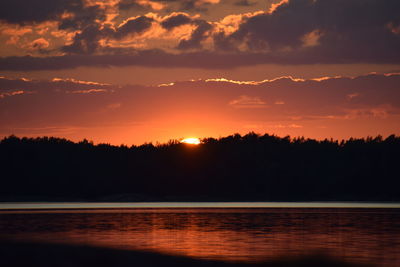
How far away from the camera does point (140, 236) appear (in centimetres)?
4097

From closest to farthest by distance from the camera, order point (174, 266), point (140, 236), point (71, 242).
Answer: point (174, 266)
point (71, 242)
point (140, 236)

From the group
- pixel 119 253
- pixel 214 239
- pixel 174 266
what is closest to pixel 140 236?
pixel 214 239

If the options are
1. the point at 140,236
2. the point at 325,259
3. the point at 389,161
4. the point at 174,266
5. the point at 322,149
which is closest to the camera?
the point at 174,266

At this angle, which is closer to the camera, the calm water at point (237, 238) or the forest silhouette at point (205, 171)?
the calm water at point (237, 238)

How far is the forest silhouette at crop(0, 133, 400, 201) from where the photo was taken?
145 metres

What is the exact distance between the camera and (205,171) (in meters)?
156

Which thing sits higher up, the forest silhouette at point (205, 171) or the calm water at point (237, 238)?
the forest silhouette at point (205, 171)

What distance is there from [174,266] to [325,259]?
6.16m

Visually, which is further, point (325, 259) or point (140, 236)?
point (140, 236)

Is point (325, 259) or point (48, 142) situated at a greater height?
point (48, 142)

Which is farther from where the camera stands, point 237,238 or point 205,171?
point 205,171

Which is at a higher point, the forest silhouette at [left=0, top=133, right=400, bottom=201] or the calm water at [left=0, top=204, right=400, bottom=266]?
the forest silhouette at [left=0, top=133, right=400, bottom=201]

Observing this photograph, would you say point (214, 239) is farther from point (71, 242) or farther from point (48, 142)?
point (48, 142)

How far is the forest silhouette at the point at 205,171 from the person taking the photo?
14475cm
